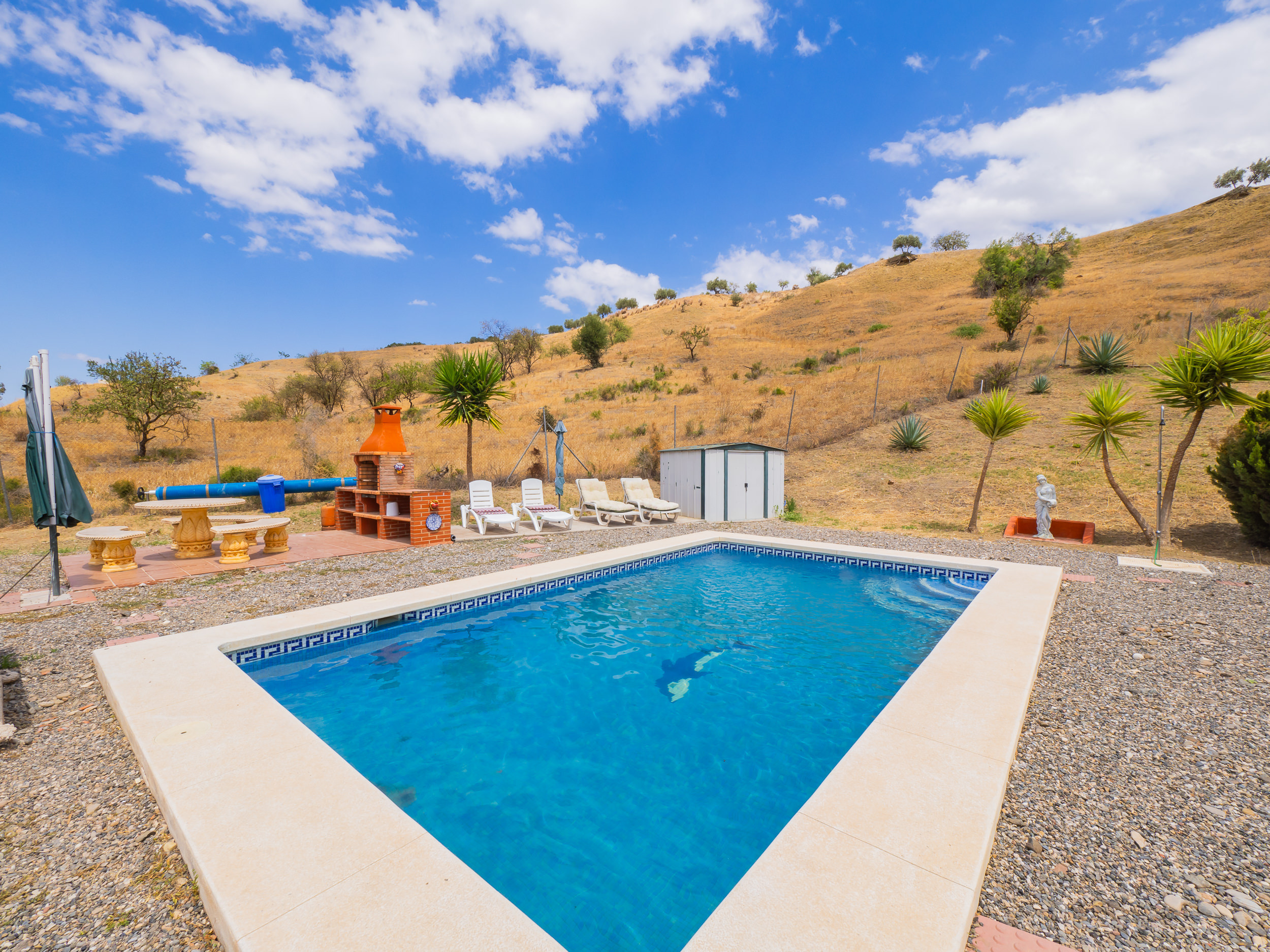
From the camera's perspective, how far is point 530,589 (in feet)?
23.2

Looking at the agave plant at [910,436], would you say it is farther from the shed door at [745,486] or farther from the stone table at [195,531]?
the stone table at [195,531]

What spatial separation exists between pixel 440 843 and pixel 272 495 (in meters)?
11.7

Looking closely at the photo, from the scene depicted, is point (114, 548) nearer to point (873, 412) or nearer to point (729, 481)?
point (729, 481)

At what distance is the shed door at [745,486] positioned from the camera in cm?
1280

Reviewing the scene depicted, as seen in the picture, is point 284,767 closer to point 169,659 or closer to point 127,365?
Result: point 169,659

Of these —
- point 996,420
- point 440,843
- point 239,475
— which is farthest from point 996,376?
point 239,475

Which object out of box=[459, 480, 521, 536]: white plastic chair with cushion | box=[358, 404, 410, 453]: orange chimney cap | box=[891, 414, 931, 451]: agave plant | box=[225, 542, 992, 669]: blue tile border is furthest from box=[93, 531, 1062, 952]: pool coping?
box=[891, 414, 931, 451]: agave plant

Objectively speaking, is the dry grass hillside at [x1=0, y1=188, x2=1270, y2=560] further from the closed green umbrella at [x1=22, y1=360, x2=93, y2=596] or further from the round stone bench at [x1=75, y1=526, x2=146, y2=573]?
the closed green umbrella at [x1=22, y1=360, x2=93, y2=596]

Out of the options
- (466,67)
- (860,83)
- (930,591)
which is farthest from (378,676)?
(860,83)

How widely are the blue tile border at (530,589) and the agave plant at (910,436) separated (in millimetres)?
9327

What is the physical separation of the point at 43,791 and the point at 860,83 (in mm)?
20029

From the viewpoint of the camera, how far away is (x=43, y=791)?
9.18 ft

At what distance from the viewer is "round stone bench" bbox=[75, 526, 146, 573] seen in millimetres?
7297

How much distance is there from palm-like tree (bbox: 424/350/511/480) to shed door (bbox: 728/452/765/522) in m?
6.01
